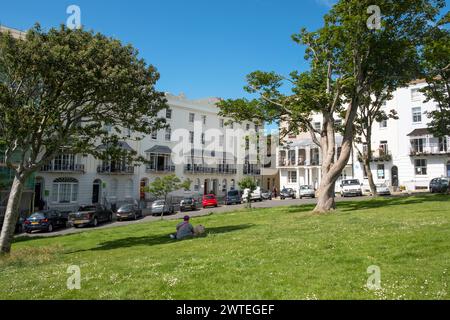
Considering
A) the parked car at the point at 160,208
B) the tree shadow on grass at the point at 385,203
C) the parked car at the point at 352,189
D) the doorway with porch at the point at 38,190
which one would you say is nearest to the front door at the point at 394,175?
the parked car at the point at 352,189

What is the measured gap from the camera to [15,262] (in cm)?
1267

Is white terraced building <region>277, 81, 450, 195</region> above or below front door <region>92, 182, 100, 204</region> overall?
above

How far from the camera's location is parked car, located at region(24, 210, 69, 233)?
27.4 meters

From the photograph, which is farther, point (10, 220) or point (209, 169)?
point (209, 169)

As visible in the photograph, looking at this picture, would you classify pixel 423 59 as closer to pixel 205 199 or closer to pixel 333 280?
pixel 333 280

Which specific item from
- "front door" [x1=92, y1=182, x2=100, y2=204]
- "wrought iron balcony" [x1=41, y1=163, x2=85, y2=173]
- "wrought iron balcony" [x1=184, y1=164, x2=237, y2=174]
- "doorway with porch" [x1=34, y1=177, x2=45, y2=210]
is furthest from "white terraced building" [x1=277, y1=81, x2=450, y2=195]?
"doorway with porch" [x1=34, y1=177, x2=45, y2=210]

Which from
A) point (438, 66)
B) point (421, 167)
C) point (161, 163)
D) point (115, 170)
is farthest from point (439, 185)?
point (115, 170)

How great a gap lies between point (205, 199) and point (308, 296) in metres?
37.4

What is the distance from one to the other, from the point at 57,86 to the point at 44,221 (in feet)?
54.6

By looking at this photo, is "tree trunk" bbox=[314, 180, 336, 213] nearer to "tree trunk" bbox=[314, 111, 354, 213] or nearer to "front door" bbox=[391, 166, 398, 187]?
"tree trunk" bbox=[314, 111, 354, 213]

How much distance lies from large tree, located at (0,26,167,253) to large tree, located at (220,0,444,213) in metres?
8.02

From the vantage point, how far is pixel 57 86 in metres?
14.6

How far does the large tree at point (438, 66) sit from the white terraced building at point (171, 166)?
15.9 m

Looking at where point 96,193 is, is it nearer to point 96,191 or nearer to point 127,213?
point 96,191
